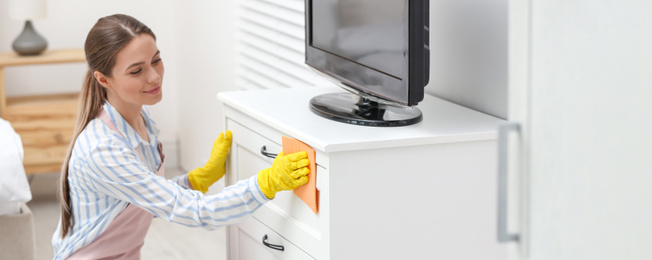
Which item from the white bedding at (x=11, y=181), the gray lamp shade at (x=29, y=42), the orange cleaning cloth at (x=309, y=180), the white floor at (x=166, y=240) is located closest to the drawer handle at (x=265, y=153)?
the orange cleaning cloth at (x=309, y=180)

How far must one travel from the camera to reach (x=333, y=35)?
2186mm

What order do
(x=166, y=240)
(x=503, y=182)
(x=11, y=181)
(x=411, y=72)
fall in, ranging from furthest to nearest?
(x=166, y=240) → (x=11, y=181) → (x=411, y=72) → (x=503, y=182)

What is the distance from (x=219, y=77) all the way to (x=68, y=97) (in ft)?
3.15

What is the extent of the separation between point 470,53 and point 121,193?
0.94 metres

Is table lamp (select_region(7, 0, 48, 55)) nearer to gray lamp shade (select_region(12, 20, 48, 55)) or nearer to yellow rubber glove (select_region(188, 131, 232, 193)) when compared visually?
gray lamp shade (select_region(12, 20, 48, 55))

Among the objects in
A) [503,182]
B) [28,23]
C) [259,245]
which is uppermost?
[503,182]

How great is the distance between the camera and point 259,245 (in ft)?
7.33

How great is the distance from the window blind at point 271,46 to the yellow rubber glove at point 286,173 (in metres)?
1.03

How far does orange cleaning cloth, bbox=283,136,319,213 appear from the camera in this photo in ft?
5.98

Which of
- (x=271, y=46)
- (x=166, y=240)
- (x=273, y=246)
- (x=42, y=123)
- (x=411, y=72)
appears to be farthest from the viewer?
(x=42, y=123)

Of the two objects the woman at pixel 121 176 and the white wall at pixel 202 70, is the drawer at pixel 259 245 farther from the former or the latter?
the white wall at pixel 202 70

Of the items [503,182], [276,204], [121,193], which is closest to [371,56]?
[276,204]
